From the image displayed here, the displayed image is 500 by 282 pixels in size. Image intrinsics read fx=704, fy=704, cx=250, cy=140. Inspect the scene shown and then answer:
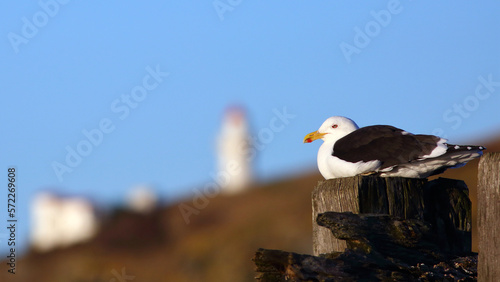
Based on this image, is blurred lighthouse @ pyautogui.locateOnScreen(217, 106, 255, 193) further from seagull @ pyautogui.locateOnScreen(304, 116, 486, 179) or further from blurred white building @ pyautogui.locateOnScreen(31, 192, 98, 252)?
seagull @ pyautogui.locateOnScreen(304, 116, 486, 179)

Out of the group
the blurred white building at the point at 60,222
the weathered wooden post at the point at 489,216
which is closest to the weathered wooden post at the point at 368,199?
the weathered wooden post at the point at 489,216

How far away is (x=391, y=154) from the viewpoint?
6746 millimetres

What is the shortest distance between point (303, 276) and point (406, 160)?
2.84m

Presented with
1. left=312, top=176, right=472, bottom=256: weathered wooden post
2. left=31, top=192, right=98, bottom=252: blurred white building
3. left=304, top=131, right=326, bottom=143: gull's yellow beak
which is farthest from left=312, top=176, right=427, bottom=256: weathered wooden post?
left=31, top=192, right=98, bottom=252: blurred white building

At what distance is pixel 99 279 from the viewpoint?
27859 millimetres

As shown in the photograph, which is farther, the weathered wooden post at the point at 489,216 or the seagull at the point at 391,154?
the seagull at the point at 391,154

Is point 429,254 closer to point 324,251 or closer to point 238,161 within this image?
point 324,251

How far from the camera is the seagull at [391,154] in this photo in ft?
21.3

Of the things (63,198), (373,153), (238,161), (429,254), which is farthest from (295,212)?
(238,161)

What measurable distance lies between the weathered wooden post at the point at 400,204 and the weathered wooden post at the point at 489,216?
1146 mm

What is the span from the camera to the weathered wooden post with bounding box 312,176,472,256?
17.3 ft

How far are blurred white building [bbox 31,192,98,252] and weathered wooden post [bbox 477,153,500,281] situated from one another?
33027 millimetres

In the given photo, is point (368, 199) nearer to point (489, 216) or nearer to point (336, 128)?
point (489, 216)

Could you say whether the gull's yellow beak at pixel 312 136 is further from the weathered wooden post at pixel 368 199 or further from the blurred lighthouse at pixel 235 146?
the blurred lighthouse at pixel 235 146
